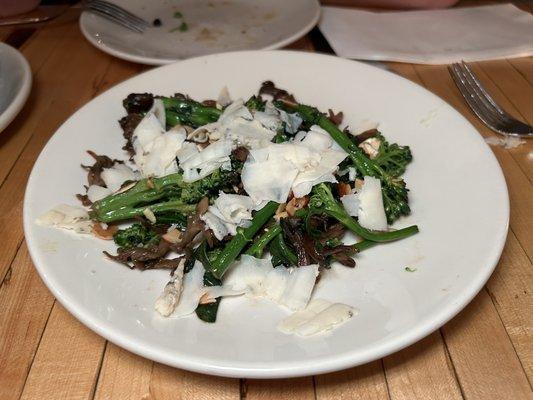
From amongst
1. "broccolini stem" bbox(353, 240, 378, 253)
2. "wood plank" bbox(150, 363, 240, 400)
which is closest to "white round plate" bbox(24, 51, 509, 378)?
"broccolini stem" bbox(353, 240, 378, 253)

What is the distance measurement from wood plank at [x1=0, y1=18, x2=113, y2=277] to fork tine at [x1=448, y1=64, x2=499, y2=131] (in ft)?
3.98

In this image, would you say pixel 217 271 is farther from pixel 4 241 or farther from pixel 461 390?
pixel 4 241

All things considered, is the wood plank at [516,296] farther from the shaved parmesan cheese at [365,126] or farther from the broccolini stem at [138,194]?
the broccolini stem at [138,194]

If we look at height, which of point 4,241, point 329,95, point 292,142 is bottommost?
point 4,241

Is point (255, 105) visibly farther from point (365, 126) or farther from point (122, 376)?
point (122, 376)

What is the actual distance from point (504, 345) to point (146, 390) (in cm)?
65

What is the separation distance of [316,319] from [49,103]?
135 cm

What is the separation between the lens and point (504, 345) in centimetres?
104

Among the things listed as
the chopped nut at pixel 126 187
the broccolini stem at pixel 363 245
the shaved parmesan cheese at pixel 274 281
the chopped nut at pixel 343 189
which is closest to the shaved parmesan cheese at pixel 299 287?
the shaved parmesan cheese at pixel 274 281

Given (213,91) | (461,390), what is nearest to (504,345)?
(461,390)

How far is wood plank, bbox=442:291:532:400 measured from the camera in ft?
3.14

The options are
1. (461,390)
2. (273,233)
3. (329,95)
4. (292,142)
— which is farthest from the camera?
(329,95)

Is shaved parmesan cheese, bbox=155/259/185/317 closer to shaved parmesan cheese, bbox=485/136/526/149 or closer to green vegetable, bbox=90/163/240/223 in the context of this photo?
green vegetable, bbox=90/163/240/223

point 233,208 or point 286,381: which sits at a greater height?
point 233,208
